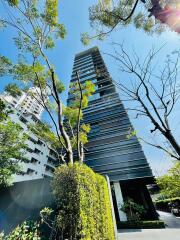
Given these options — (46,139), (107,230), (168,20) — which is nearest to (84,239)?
(107,230)

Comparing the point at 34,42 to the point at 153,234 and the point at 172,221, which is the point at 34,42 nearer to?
the point at 153,234

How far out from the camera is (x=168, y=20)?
2787mm

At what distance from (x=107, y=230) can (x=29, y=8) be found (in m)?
9.75

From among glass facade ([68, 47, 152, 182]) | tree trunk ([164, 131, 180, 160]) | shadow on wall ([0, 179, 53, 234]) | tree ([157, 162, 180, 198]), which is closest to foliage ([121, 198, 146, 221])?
glass facade ([68, 47, 152, 182])

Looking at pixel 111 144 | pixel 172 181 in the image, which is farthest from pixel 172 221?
pixel 111 144

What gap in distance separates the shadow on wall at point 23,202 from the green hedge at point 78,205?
1.75m

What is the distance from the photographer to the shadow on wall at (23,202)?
595 centimetres

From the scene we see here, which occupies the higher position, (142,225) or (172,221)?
(172,221)

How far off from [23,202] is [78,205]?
4167mm

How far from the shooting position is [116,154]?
64.0ft

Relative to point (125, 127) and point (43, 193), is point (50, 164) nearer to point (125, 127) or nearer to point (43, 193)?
point (125, 127)

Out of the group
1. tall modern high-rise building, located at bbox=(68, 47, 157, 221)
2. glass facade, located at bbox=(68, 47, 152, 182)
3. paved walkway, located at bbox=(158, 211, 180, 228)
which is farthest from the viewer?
glass facade, located at bbox=(68, 47, 152, 182)

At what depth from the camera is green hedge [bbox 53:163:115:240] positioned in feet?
12.1

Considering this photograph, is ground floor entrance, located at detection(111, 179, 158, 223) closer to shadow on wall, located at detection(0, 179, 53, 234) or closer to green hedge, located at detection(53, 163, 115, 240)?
shadow on wall, located at detection(0, 179, 53, 234)
